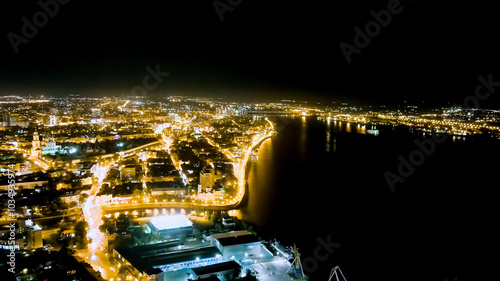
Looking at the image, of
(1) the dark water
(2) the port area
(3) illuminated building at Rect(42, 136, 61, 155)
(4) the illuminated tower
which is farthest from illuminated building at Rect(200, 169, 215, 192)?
(4) the illuminated tower

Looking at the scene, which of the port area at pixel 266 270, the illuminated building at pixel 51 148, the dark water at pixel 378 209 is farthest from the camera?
the illuminated building at pixel 51 148

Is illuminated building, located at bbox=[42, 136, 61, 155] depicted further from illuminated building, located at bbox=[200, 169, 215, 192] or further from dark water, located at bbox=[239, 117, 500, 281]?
dark water, located at bbox=[239, 117, 500, 281]

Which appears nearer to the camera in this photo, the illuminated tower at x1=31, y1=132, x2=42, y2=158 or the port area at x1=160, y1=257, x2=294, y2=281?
the port area at x1=160, y1=257, x2=294, y2=281

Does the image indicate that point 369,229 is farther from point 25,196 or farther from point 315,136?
point 315,136

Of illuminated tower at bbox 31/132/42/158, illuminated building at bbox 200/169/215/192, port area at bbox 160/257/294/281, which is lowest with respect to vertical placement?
port area at bbox 160/257/294/281

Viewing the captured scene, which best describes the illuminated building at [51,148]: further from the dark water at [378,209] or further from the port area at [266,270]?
the port area at [266,270]

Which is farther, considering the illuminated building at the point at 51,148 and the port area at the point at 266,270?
the illuminated building at the point at 51,148

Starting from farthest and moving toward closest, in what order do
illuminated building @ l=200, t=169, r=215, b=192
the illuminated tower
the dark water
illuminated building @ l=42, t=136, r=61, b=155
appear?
illuminated building @ l=42, t=136, r=61, b=155 < the illuminated tower < illuminated building @ l=200, t=169, r=215, b=192 < the dark water

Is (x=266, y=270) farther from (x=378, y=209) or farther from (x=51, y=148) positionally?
(x=51, y=148)

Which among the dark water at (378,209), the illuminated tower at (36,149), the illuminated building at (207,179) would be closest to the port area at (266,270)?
the dark water at (378,209)

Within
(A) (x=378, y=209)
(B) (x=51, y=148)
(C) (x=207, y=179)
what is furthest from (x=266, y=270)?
(B) (x=51, y=148)
